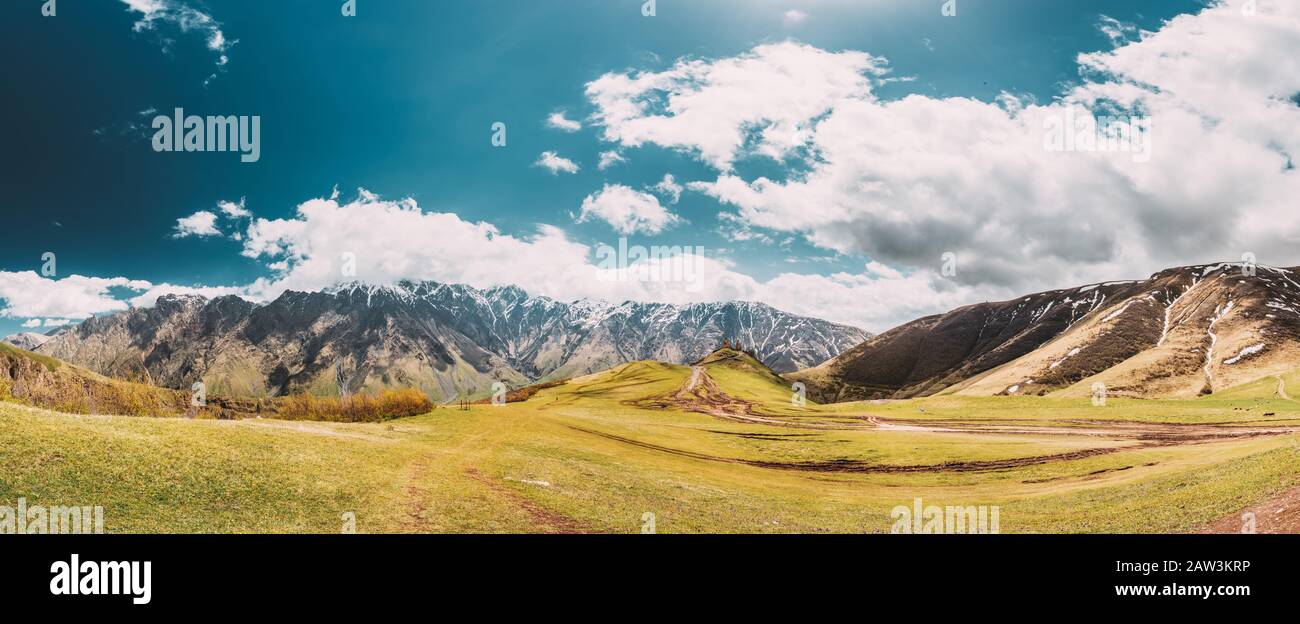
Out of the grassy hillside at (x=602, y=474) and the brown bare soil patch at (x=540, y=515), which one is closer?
the grassy hillside at (x=602, y=474)

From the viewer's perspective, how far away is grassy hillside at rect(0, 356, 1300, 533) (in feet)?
97.5

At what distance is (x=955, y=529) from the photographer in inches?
1524

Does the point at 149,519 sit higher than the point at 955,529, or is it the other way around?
the point at 149,519

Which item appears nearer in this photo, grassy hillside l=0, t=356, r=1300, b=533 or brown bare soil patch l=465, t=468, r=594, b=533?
grassy hillside l=0, t=356, r=1300, b=533

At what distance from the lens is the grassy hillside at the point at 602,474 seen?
97.5ft

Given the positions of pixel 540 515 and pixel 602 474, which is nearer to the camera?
pixel 540 515

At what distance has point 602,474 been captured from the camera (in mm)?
51188

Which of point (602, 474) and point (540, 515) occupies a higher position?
point (540, 515)
